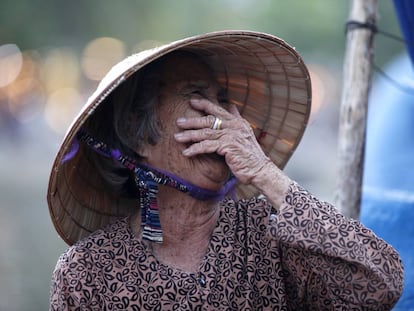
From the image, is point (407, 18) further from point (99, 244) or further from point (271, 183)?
point (99, 244)

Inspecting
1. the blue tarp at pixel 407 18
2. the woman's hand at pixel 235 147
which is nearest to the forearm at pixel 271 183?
the woman's hand at pixel 235 147

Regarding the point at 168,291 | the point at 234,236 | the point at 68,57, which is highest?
the point at 234,236

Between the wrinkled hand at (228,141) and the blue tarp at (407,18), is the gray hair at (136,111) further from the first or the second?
the blue tarp at (407,18)

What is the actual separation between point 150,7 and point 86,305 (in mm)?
27810

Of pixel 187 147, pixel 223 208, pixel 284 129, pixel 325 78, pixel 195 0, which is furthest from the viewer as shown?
pixel 325 78

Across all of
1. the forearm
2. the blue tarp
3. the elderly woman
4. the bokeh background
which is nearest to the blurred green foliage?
the bokeh background

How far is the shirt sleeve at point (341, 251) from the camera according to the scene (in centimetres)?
232

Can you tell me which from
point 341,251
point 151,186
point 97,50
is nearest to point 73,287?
point 151,186

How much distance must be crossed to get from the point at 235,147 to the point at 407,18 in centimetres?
163

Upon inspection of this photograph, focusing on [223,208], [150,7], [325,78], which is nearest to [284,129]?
[223,208]

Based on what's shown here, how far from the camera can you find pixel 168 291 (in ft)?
8.00

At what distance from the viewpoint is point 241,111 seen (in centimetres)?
293

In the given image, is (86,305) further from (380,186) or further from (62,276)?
(380,186)

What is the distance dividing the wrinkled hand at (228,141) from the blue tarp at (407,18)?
1.49m
